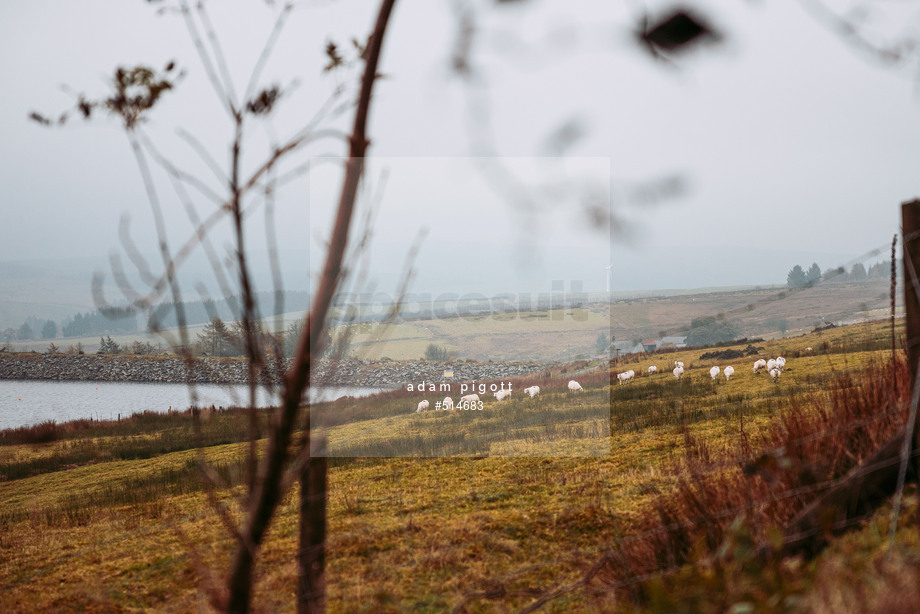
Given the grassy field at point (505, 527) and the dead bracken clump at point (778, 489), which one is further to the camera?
the dead bracken clump at point (778, 489)

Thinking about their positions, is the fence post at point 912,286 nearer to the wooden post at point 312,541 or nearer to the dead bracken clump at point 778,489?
the dead bracken clump at point 778,489

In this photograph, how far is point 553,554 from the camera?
3156mm

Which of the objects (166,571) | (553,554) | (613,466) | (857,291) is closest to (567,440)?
(613,466)

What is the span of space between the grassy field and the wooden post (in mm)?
187

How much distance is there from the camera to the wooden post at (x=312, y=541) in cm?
208

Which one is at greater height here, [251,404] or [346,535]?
[251,404]

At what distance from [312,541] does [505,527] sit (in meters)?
1.67

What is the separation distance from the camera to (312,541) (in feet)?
7.38

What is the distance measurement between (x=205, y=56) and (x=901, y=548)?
2254 mm

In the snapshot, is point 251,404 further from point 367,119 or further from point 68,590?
point 68,590

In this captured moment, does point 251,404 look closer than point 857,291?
Yes

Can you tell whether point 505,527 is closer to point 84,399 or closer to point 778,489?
point 778,489

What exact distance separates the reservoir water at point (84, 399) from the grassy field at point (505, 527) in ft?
34.7

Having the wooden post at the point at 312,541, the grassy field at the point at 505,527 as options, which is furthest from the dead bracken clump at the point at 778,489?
the wooden post at the point at 312,541
